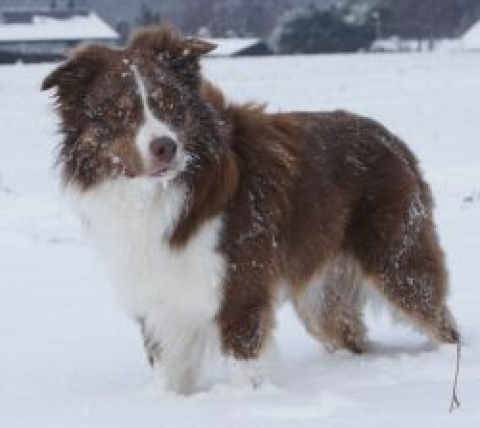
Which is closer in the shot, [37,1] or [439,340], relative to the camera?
[439,340]

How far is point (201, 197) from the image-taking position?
5.34 meters

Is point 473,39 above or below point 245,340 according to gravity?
below

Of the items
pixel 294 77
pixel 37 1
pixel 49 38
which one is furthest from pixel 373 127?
pixel 37 1

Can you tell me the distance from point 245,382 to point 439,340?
154cm

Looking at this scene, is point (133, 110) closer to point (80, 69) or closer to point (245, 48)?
point (80, 69)

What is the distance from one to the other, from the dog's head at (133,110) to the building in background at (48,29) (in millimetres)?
65865

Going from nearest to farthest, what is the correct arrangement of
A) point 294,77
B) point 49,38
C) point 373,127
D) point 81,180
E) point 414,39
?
point 81,180 < point 373,127 < point 294,77 < point 49,38 < point 414,39

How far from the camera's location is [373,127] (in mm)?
6508

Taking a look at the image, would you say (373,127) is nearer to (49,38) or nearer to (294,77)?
(294,77)

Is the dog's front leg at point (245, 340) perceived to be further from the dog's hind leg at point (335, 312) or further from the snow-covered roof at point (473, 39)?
the snow-covered roof at point (473, 39)

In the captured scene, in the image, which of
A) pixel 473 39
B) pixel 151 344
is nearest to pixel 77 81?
pixel 151 344

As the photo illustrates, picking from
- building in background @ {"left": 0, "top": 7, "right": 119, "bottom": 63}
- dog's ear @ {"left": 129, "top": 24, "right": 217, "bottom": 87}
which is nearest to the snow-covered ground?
dog's ear @ {"left": 129, "top": 24, "right": 217, "bottom": 87}

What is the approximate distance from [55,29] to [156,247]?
72.7 metres

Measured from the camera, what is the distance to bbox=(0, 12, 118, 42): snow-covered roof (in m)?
74.2
